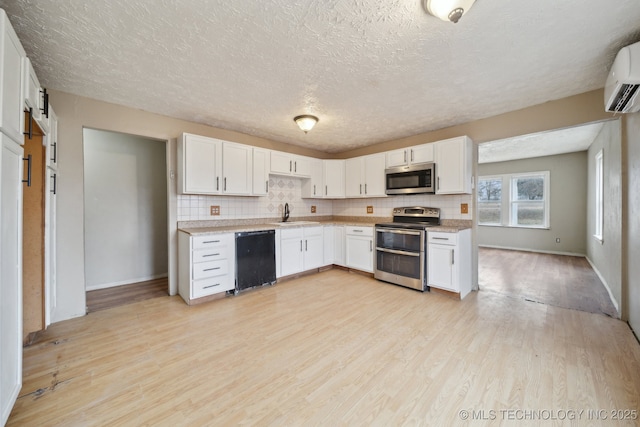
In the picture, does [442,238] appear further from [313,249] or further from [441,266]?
[313,249]

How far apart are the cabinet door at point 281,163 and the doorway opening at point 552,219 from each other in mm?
2923

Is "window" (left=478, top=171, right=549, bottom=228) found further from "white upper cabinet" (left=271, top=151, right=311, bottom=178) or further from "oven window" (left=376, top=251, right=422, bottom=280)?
"white upper cabinet" (left=271, top=151, right=311, bottom=178)

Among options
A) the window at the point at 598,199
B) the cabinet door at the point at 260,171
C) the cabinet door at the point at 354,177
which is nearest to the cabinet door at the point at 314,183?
the cabinet door at the point at 354,177

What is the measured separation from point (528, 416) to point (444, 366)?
507 millimetres

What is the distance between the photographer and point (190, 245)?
9.61 ft

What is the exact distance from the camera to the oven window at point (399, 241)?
11.5 ft

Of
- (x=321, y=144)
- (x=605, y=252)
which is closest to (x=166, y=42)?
(x=321, y=144)

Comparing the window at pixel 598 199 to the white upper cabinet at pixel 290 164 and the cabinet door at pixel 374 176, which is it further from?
the white upper cabinet at pixel 290 164

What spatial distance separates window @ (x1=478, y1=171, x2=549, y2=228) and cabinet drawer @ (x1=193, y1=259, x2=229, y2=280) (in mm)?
7253

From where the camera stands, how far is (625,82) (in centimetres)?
177

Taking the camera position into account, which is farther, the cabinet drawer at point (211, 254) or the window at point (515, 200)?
the window at point (515, 200)

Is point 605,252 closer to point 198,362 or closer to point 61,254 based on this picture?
point 198,362

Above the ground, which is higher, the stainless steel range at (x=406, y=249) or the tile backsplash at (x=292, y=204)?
the tile backsplash at (x=292, y=204)

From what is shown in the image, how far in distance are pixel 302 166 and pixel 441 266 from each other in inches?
108
